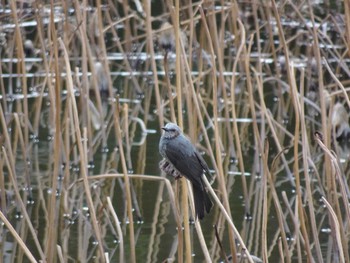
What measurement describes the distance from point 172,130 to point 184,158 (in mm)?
82

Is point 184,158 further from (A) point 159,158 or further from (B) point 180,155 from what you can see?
(A) point 159,158

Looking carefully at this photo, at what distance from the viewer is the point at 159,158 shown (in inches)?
193

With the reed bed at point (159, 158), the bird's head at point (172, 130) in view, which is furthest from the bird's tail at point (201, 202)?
the bird's head at point (172, 130)

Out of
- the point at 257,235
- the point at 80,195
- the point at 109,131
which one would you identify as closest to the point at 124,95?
the point at 109,131

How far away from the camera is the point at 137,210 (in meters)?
4.12

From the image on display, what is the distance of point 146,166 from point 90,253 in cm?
113

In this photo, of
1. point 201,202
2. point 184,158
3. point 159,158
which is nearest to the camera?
point 184,158

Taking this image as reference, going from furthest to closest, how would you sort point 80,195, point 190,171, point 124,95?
point 124,95 < point 80,195 < point 190,171

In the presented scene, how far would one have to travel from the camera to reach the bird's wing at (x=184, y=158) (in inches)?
101

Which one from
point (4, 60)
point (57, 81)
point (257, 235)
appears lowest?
point (257, 235)

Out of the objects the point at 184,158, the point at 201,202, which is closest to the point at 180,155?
the point at 184,158

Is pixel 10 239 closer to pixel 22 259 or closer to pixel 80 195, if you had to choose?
pixel 22 259

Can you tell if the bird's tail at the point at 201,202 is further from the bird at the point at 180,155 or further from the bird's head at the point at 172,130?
the bird's head at the point at 172,130

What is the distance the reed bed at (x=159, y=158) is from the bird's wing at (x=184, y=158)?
5 cm
